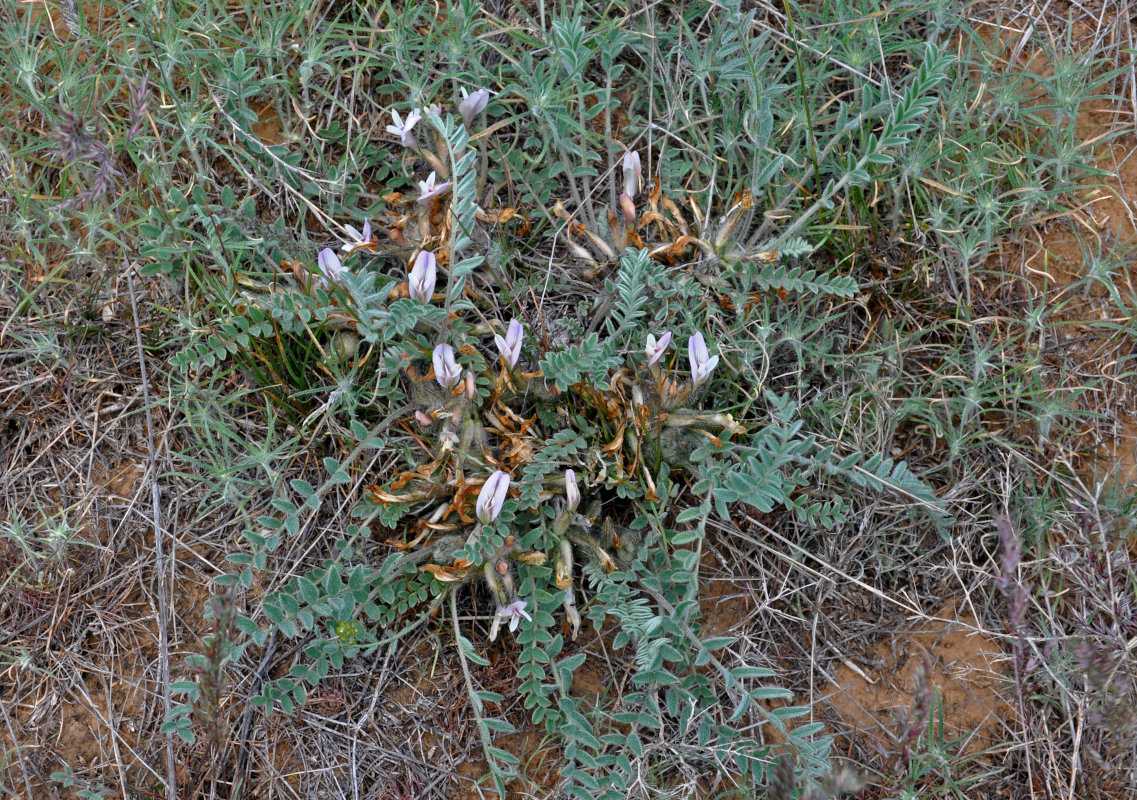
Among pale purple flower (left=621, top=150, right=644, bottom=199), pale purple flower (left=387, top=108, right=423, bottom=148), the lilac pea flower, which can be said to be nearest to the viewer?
the lilac pea flower

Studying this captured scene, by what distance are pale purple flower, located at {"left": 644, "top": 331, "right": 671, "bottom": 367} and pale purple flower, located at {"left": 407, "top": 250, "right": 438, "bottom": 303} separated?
682 mm

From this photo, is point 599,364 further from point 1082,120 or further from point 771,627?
point 1082,120

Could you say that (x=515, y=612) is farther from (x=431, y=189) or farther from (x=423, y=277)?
(x=431, y=189)

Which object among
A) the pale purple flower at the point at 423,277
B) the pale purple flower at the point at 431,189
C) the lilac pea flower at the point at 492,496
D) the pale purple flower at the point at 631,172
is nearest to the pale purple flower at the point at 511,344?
the pale purple flower at the point at 423,277

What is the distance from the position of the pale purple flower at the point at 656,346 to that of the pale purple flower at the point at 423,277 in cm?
→ 68

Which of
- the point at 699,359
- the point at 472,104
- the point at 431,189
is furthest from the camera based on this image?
the point at 472,104

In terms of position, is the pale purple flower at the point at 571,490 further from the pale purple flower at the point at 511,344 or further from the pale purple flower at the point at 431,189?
the pale purple flower at the point at 431,189

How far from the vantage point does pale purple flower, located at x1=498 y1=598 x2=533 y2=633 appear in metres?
2.71

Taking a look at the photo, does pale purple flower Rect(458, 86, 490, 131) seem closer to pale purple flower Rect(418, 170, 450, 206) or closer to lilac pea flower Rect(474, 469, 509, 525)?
pale purple flower Rect(418, 170, 450, 206)

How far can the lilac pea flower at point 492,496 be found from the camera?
2.71 meters

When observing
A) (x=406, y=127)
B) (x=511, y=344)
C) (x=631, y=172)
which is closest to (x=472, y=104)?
(x=406, y=127)

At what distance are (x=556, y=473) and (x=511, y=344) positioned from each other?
43 cm

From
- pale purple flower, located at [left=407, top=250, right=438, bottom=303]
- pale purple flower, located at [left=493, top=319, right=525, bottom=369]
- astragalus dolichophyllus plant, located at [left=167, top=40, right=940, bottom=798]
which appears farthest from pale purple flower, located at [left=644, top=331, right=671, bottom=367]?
pale purple flower, located at [left=407, top=250, right=438, bottom=303]

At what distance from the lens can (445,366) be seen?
2801 millimetres
